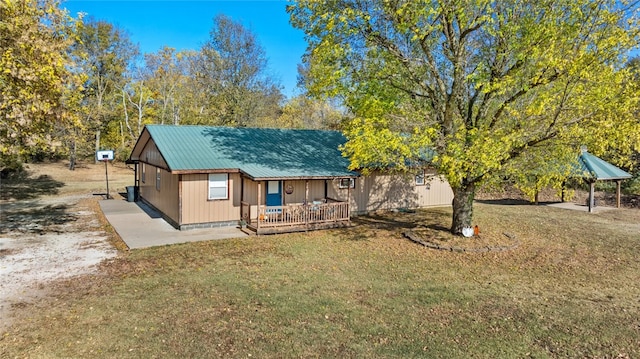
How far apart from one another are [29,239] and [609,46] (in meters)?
18.0

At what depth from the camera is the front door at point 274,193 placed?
16.7 meters

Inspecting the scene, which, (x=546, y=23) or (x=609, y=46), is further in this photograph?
(x=546, y=23)

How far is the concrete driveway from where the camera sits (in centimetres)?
1356

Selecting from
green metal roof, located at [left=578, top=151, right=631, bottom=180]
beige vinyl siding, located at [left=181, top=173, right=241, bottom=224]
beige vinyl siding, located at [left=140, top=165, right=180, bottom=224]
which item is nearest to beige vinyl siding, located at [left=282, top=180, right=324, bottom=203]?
beige vinyl siding, located at [left=181, top=173, right=241, bottom=224]

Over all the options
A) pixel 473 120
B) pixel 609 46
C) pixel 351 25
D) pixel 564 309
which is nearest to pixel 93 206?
pixel 351 25

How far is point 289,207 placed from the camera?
1548cm

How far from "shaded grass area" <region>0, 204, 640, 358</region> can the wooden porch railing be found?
1.74 metres

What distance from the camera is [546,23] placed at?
10.6m

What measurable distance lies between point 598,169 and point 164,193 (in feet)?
72.1

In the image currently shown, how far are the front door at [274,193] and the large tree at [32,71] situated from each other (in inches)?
299

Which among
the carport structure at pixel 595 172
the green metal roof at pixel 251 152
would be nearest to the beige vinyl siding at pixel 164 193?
the green metal roof at pixel 251 152

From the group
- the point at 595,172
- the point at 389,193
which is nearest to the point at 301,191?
the point at 389,193

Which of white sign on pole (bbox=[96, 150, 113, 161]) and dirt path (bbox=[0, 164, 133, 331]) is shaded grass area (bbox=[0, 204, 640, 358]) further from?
white sign on pole (bbox=[96, 150, 113, 161])

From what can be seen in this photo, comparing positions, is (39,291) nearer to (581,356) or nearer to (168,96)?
(581,356)
